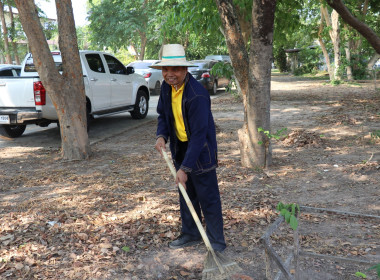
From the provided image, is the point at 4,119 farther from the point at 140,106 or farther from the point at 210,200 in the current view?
the point at 210,200

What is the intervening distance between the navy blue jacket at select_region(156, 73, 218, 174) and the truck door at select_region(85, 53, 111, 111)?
264 inches

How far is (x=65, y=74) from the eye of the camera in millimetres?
7066

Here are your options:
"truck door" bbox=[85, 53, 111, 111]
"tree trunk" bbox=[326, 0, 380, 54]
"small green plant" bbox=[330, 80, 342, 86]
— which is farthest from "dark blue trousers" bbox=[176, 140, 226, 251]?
"small green plant" bbox=[330, 80, 342, 86]

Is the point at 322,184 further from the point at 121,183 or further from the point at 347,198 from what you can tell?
the point at 121,183

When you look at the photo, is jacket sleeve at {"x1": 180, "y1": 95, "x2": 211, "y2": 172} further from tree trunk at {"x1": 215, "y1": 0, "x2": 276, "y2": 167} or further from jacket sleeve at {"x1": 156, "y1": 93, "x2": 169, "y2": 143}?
tree trunk at {"x1": 215, "y1": 0, "x2": 276, "y2": 167}

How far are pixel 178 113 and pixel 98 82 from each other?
7092mm

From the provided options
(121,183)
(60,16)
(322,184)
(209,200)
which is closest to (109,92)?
(60,16)

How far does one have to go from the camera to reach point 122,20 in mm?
33281

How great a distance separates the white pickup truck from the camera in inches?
335

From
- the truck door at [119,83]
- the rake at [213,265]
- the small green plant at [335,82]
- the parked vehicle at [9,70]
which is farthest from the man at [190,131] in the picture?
the small green plant at [335,82]

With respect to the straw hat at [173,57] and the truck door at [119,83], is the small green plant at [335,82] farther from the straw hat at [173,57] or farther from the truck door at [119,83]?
the straw hat at [173,57]

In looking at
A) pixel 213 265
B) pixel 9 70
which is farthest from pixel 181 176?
pixel 9 70

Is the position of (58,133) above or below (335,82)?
below

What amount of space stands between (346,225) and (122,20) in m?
31.8
